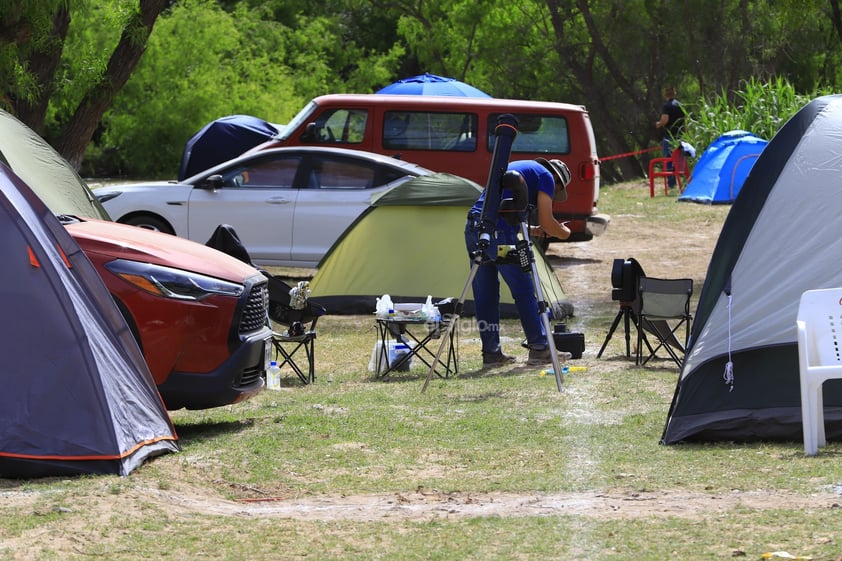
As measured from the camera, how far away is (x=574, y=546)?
16.5 ft

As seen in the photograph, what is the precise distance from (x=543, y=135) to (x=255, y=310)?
9.54m

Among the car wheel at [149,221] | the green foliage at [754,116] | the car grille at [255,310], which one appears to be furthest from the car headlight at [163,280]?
the green foliage at [754,116]

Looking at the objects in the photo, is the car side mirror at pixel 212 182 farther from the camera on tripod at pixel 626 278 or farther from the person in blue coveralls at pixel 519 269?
the camera on tripod at pixel 626 278

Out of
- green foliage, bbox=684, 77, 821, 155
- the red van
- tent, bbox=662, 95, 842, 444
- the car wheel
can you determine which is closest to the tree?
the car wheel

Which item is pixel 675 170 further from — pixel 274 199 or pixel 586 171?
pixel 274 199

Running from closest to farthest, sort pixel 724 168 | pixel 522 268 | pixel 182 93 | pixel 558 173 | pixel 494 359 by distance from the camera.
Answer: pixel 522 268
pixel 558 173
pixel 494 359
pixel 724 168
pixel 182 93

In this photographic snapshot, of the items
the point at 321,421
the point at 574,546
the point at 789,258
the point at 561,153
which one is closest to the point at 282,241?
the point at 561,153

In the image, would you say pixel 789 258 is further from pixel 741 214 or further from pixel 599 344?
pixel 599 344

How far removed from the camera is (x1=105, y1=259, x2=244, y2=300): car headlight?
7148mm

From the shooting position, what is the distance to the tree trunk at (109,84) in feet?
48.6

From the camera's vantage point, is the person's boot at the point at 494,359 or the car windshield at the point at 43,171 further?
the person's boot at the point at 494,359

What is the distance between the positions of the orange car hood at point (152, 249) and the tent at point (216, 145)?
11.3 meters

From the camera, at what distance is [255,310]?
7.65m

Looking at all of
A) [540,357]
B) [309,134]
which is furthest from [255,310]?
[309,134]
